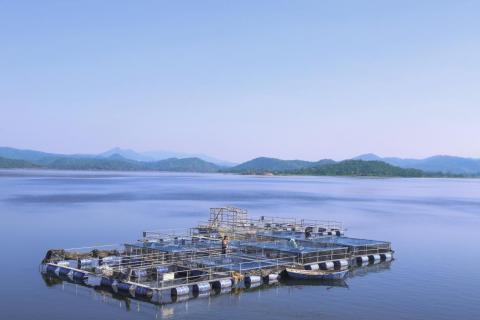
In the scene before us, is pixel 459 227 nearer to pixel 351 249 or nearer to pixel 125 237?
pixel 351 249

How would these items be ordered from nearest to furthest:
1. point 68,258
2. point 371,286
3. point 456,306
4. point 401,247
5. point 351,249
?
1. point 456,306
2. point 371,286
3. point 68,258
4. point 351,249
5. point 401,247

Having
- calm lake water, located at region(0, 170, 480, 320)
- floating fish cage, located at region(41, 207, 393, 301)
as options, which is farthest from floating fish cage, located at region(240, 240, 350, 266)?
calm lake water, located at region(0, 170, 480, 320)

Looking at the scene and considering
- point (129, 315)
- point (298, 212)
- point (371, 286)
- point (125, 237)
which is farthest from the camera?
point (298, 212)

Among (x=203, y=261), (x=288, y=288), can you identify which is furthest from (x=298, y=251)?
(x=203, y=261)

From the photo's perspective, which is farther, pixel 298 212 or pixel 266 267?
pixel 298 212

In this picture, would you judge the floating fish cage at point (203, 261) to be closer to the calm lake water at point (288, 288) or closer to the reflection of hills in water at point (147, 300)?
the reflection of hills in water at point (147, 300)

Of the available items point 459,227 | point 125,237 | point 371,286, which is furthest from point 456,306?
point 459,227

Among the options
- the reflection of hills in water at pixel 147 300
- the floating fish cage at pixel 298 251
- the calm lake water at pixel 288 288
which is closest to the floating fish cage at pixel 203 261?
the floating fish cage at pixel 298 251

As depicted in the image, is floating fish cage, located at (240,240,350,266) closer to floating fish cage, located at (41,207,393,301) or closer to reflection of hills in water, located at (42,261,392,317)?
floating fish cage, located at (41,207,393,301)
